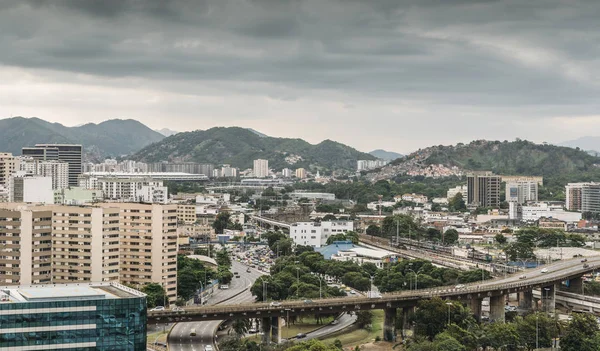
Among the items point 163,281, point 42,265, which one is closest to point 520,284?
point 163,281

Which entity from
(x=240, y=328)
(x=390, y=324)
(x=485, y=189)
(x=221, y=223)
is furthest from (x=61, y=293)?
(x=485, y=189)

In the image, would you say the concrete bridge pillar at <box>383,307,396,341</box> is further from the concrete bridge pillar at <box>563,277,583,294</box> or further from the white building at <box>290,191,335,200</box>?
the white building at <box>290,191,335,200</box>

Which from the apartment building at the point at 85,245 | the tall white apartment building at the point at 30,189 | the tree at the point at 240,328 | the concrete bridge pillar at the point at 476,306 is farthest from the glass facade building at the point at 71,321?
the tall white apartment building at the point at 30,189

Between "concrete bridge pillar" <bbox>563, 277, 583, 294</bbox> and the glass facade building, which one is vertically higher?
the glass facade building

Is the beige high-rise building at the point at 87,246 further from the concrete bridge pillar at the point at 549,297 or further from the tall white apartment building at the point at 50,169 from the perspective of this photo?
the tall white apartment building at the point at 50,169

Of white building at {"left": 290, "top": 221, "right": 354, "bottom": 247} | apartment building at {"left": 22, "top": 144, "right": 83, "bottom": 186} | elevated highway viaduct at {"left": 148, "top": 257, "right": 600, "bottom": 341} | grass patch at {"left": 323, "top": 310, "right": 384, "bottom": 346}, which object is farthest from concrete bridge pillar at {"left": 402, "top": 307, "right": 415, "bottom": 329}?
apartment building at {"left": 22, "top": 144, "right": 83, "bottom": 186}

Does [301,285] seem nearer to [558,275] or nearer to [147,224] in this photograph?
[147,224]

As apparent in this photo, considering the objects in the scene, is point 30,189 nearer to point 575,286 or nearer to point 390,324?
point 575,286
